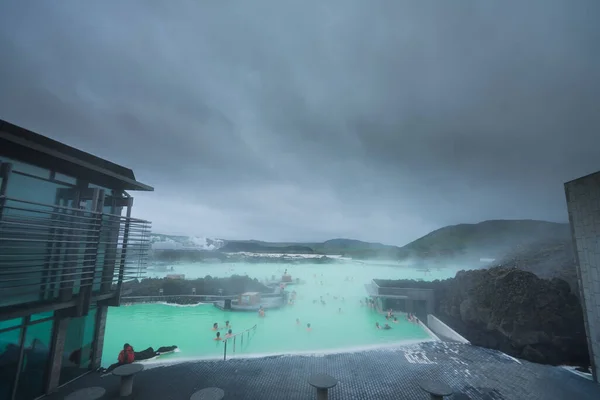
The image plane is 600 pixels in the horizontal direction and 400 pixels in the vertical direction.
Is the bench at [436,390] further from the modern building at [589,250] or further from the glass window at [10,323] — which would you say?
the glass window at [10,323]

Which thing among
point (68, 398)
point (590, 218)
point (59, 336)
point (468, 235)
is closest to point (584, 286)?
point (590, 218)

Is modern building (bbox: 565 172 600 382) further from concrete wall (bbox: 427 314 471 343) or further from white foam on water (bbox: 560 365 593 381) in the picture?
concrete wall (bbox: 427 314 471 343)

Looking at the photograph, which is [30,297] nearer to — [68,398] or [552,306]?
[68,398]

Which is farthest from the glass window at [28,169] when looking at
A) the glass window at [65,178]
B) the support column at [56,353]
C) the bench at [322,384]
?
the bench at [322,384]

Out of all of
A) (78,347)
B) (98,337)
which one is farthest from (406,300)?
(78,347)

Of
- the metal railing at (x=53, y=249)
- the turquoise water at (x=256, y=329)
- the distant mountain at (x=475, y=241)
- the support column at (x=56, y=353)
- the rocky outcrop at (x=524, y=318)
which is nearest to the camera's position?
the metal railing at (x=53, y=249)

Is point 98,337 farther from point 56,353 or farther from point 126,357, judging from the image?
point 56,353
